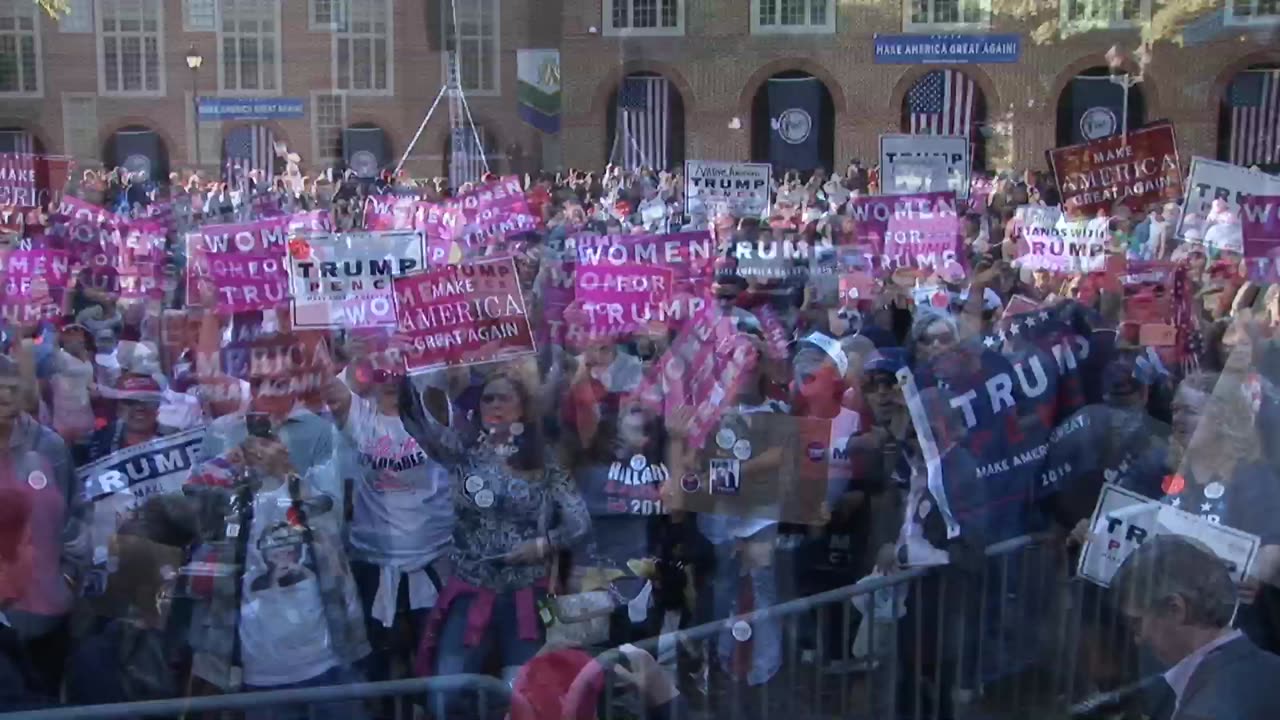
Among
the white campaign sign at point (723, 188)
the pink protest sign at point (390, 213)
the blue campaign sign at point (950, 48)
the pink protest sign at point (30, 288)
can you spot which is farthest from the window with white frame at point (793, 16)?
the pink protest sign at point (30, 288)

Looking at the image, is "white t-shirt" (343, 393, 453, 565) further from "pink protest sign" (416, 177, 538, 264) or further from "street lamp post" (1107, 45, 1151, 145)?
"street lamp post" (1107, 45, 1151, 145)

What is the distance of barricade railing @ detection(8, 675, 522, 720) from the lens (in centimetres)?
418

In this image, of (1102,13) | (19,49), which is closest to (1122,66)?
(1102,13)

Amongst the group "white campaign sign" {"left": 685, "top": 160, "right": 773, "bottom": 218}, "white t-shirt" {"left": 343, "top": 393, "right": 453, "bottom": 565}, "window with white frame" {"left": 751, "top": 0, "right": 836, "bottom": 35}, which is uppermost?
"window with white frame" {"left": 751, "top": 0, "right": 836, "bottom": 35}

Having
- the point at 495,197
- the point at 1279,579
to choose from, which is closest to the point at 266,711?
the point at 1279,579

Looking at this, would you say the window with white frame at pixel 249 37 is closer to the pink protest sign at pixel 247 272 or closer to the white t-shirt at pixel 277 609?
the pink protest sign at pixel 247 272

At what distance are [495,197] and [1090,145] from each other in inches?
201

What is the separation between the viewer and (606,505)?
616 centimetres

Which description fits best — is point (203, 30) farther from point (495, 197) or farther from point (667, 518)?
point (667, 518)

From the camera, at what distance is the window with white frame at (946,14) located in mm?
18172

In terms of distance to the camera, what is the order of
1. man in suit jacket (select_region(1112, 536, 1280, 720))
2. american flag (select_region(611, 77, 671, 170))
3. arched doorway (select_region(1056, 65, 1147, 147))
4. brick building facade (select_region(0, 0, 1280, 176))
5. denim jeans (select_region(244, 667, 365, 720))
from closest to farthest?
man in suit jacket (select_region(1112, 536, 1280, 720))
denim jeans (select_region(244, 667, 365, 720))
brick building facade (select_region(0, 0, 1280, 176))
arched doorway (select_region(1056, 65, 1147, 147))
american flag (select_region(611, 77, 671, 170))

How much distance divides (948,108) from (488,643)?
21529mm

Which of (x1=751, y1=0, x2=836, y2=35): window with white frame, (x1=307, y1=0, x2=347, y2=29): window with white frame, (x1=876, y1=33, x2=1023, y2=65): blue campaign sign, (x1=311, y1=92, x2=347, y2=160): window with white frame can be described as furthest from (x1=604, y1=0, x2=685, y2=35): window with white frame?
(x1=307, y1=0, x2=347, y2=29): window with white frame

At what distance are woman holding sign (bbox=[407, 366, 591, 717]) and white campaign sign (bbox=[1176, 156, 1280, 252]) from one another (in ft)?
19.1
